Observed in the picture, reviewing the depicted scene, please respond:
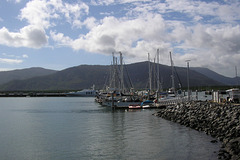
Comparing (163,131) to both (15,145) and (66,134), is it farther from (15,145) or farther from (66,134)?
(15,145)

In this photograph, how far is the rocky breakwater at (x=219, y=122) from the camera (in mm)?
19286

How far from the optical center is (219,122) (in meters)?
27.3

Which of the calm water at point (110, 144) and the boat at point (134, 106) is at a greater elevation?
the boat at point (134, 106)

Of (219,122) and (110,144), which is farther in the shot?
(219,122)

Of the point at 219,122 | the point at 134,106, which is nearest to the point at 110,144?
the point at 219,122

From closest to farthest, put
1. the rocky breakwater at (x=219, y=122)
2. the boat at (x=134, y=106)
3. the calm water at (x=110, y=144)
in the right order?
the rocky breakwater at (x=219, y=122)
the calm water at (x=110, y=144)
the boat at (x=134, y=106)

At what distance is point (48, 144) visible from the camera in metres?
24.6

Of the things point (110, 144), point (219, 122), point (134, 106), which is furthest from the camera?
point (134, 106)

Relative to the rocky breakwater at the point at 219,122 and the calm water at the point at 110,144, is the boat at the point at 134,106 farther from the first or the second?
the calm water at the point at 110,144

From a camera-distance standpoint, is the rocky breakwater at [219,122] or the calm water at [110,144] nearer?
the rocky breakwater at [219,122]

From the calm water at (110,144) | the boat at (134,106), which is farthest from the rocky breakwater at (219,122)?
the boat at (134,106)

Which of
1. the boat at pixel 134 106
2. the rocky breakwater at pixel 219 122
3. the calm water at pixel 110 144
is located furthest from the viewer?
the boat at pixel 134 106

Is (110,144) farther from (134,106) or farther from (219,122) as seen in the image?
(134,106)

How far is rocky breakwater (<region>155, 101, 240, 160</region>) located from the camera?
759 inches
